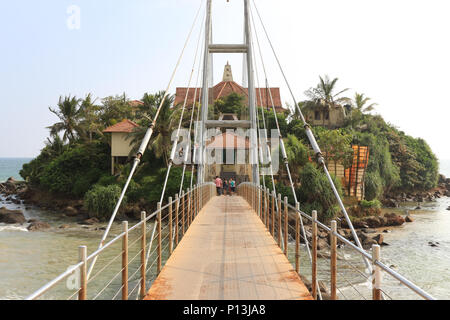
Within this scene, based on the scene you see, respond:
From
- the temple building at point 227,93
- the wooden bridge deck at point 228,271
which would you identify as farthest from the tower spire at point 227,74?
the wooden bridge deck at point 228,271

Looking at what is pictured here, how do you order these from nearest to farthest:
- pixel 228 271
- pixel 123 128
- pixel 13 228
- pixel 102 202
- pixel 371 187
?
1. pixel 228 271
2. pixel 13 228
3. pixel 102 202
4. pixel 371 187
5. pixel 123 128

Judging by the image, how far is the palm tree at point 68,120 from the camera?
125ft

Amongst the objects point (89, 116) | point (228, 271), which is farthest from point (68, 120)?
point (228, 271)

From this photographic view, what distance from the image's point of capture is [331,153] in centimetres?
2842

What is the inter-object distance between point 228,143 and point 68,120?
18698mm

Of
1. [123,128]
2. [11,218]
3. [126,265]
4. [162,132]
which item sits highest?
[123,128]

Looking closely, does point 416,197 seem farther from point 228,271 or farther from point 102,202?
point 228,271

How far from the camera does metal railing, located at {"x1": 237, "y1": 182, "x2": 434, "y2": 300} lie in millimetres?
2740

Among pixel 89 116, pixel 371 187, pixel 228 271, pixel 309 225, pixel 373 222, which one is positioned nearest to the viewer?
pixel 228 271

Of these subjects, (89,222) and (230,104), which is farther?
(230,104)

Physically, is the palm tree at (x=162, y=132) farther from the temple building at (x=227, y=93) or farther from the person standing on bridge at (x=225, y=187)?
the temple building at (x=227, y=93)

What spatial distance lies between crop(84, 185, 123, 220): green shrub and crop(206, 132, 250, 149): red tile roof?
282 inches

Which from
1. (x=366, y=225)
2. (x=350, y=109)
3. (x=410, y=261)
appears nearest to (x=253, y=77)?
(x=410, y=261)

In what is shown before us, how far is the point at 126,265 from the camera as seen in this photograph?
3.84 meters
